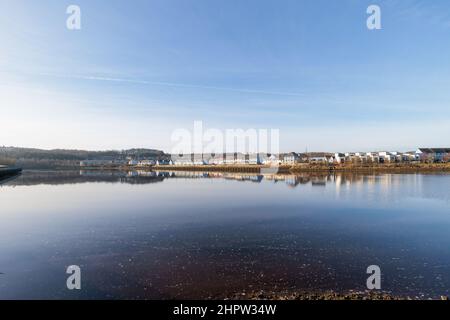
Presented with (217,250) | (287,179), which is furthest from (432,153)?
(217,250)

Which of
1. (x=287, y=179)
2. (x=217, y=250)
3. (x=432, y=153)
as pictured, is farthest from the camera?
(x=432, y=153)

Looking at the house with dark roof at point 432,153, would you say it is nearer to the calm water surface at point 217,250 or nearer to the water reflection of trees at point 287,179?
the water reflection of trees at point 287,179

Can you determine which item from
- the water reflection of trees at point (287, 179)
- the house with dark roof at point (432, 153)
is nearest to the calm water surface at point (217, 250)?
the water reflection of trees at point (287, 179)

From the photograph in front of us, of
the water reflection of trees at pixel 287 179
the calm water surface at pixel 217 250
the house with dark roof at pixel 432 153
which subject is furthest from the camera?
the house with dark roof at pixel 432 153

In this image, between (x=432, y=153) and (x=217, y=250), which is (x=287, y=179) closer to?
(x=217, y=250)

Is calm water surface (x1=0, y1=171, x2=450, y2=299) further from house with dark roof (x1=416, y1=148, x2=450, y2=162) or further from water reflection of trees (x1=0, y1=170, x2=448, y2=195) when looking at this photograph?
house with dark roof (x1=416, y1=148, x2=450, y2=162)

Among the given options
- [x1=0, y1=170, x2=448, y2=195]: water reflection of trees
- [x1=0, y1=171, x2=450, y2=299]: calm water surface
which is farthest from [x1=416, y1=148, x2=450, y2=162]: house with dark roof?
[x1=0, y1=171, x2=450, y2=299]: calm water surface

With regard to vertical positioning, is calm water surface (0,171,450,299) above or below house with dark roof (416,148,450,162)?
below

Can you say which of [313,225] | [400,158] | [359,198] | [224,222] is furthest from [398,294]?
[400,158]

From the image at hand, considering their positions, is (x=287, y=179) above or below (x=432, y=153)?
below

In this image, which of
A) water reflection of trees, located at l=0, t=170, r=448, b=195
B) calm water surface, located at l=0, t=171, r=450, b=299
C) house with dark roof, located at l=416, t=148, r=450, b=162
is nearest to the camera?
calm water surface, located at l=0, t=171, r=450, b=299
